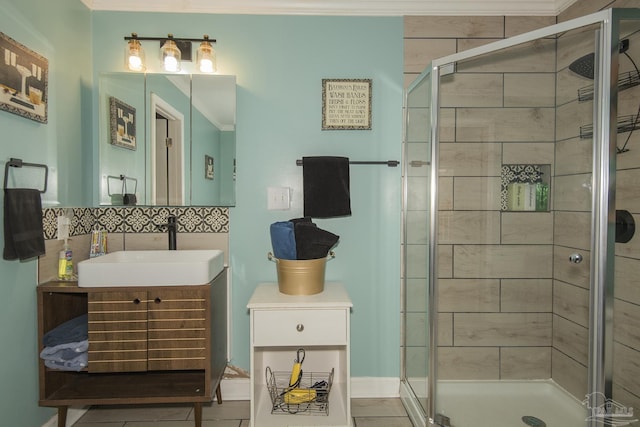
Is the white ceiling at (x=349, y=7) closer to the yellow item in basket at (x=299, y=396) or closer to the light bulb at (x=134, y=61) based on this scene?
the light bulb at (x=134, y=61)

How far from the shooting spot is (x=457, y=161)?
1844 millimetres

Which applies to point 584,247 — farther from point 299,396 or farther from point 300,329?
point 299,396

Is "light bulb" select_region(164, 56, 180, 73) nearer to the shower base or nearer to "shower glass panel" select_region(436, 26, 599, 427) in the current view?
"shower glass panel" select_region(436, 26, 599, 427)

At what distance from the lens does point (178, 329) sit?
169 cm

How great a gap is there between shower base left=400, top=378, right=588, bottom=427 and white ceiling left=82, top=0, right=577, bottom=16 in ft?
6.47

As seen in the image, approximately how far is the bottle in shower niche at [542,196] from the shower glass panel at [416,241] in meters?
0.50

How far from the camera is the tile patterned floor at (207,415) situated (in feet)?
6.17

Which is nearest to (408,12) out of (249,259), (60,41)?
(249,259)

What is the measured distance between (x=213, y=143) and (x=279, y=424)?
57.6 inches

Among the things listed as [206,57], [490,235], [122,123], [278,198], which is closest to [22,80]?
[122,123]

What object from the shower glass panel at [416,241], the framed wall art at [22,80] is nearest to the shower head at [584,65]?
the shower glass panel at [416,241]

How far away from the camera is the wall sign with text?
209 cm

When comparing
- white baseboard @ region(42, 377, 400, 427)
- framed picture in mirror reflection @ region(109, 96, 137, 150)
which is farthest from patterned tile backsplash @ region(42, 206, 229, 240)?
white baseboard @ region(42, 377, 400, 427)

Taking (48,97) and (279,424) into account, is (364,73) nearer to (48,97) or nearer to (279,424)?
(48,97)
